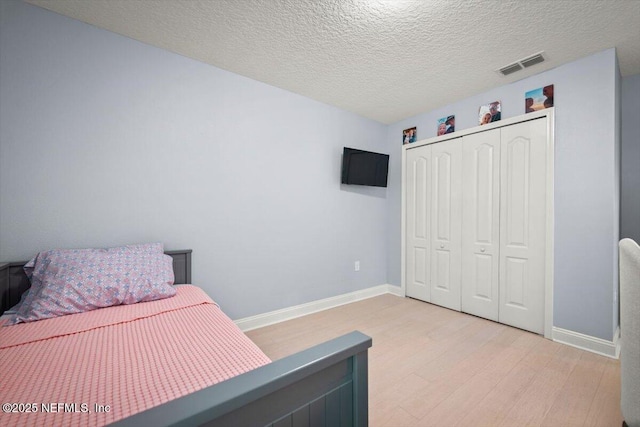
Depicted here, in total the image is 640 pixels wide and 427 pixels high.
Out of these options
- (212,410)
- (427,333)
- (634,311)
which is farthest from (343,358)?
(427,333)

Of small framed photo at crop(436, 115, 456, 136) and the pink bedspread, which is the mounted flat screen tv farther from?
the pink bedspread

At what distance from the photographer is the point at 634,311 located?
98 centimetres

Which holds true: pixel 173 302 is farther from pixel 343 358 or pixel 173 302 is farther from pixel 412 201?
pixel 412 201

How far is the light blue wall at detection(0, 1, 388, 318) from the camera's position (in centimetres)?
177

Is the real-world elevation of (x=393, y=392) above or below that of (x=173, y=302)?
below

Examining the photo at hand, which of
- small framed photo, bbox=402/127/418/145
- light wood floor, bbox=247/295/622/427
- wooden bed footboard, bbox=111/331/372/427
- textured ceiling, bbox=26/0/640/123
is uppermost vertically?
textured ceiling, bbox=26/0/640/123

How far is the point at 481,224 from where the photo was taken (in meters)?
2.93

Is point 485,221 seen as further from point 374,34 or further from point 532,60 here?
point 374,34

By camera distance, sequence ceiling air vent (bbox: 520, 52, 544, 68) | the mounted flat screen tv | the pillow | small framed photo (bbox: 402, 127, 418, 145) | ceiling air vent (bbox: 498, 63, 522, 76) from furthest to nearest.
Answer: small framed photo (bbox: 402, 127, 418, 145) → the mounted flat screen tv → ceiling air vent (bbox: 498, 63, 522, 76) → ceiling air vent (bbox: 520, 52, 544, 68) → the pillow

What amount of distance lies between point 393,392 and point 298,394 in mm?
1254

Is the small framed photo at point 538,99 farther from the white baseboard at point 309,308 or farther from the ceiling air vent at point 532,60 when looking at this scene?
the white baseboard at point 309,308

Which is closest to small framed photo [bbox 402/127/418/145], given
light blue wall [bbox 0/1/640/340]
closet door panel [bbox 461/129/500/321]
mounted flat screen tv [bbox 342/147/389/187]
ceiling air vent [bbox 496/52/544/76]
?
mounted flat screen tv [bbox 342/147/389/187]

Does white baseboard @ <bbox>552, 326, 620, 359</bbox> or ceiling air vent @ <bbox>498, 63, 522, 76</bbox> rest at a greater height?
ceiling air vent @ <bbox>498, 63, 522, 76</bbox>

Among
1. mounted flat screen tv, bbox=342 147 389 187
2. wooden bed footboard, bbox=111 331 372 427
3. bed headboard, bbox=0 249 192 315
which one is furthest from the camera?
mounted flat screen tv, bbox=342 147 389 187
